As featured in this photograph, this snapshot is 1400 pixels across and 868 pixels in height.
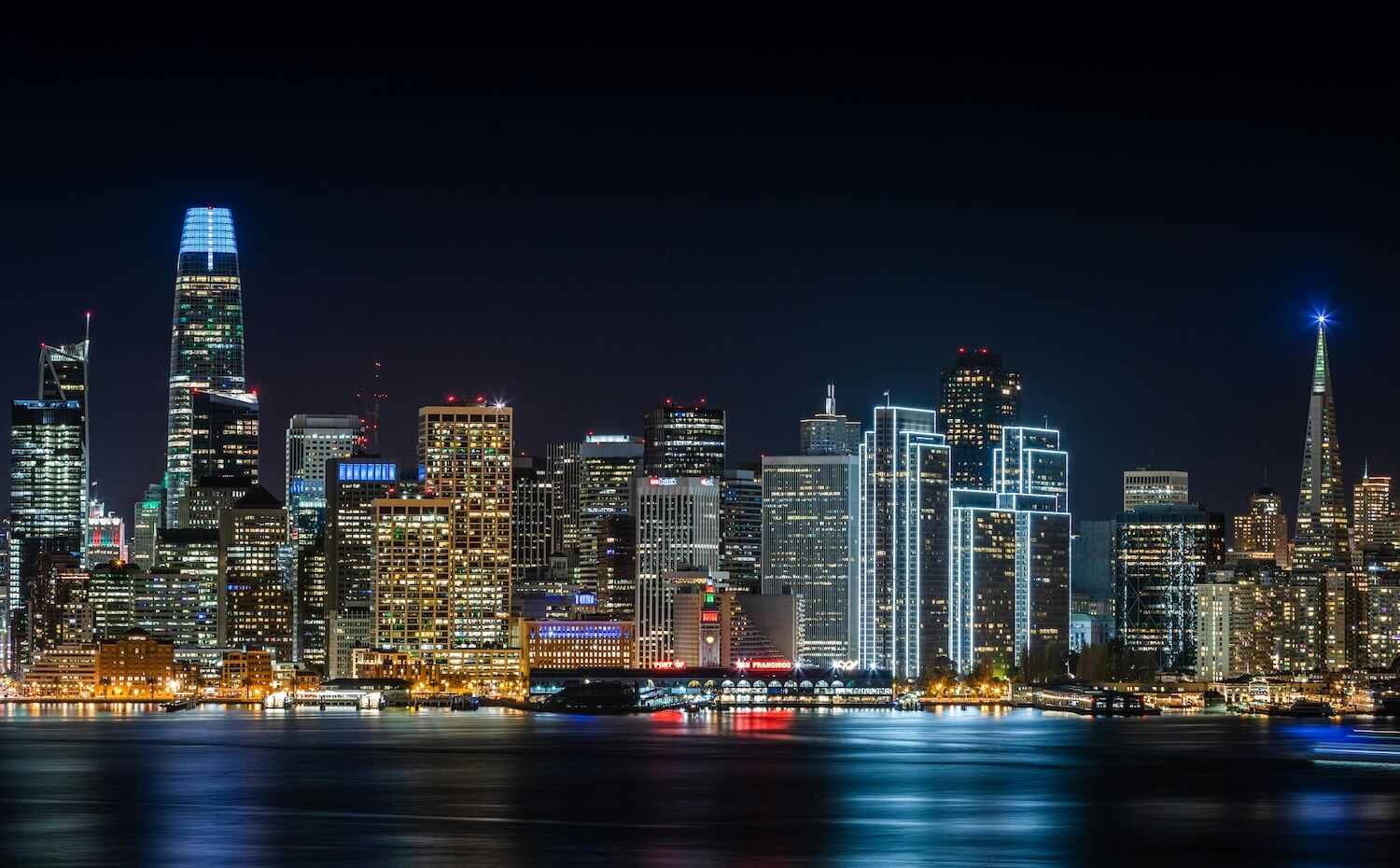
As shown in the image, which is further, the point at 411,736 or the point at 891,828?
the point at 411,736

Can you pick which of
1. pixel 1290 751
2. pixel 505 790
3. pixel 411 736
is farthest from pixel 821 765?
pixel 411 736

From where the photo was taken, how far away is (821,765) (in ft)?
393

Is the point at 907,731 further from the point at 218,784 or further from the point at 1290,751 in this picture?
the point at 218,784

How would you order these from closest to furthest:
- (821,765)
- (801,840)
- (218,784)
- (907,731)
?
(801,840), (218,784), (821,765), (907,731)

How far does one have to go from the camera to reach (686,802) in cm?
9331

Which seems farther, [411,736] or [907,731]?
[907,731]

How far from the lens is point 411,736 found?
160250 millimetres

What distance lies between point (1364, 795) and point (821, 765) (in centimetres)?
2982

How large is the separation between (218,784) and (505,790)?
13.5 metres

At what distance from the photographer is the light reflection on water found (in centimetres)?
7306

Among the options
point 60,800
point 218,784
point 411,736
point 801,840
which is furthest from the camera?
point 411,736

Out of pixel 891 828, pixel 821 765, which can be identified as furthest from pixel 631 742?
pixel 891 828

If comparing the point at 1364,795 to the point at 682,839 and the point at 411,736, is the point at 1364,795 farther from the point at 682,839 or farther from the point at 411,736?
the point at 411,736

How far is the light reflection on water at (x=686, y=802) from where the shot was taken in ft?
240
